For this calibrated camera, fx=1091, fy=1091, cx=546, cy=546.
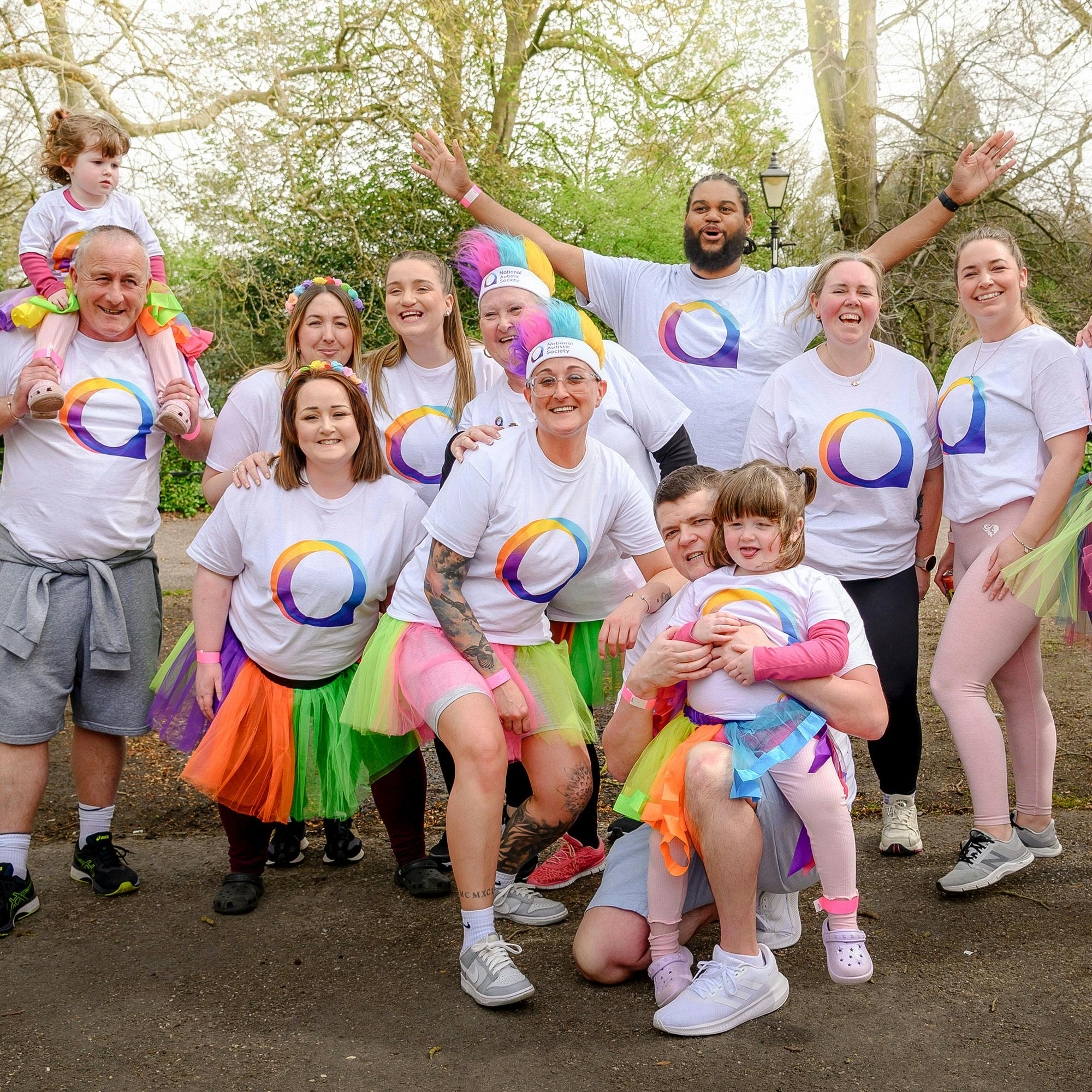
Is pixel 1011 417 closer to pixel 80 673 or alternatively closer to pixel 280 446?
pixel 280 446

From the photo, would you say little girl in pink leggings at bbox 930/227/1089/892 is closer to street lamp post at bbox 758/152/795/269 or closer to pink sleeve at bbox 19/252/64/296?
pink sleeve at bbox 19/252/64/296

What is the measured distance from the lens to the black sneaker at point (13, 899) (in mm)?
3193

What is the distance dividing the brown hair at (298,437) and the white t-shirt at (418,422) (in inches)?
7.2

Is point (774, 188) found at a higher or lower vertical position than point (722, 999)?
higher

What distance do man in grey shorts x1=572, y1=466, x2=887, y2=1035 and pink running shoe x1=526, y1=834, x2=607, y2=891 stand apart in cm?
53

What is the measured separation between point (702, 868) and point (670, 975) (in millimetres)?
277

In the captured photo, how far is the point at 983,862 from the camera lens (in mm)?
3256

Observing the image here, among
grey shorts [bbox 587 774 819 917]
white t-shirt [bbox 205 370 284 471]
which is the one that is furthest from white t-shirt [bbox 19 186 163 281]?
grey shorts [bbox 587 774 819 917]

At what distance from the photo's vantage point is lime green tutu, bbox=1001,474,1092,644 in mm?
3170

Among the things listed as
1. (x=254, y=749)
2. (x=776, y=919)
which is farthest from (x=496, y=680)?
(x=776, y=919)

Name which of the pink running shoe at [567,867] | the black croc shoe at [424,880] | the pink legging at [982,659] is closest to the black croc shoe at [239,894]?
the black croc shoe at [424,880]

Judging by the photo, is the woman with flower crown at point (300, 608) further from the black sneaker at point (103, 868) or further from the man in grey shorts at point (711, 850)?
the man in grey shorts at point (711, 850)

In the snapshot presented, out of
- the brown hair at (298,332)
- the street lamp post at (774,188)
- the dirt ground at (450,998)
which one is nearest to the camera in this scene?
the dirt ground at (450,998)

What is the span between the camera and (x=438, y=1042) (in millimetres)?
2547
